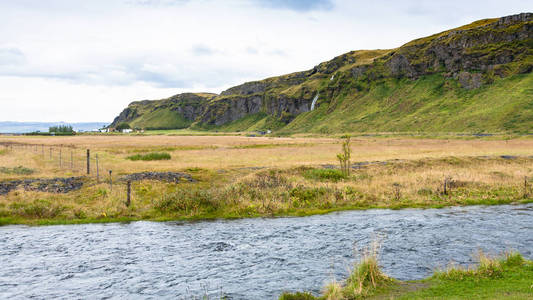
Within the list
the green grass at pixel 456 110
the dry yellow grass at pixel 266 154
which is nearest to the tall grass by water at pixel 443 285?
the dry yellow grass at pixel 266 154

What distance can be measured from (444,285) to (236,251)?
10.4 m

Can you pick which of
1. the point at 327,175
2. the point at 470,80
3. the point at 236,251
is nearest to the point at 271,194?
the point at 327,175

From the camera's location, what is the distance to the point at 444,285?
13.6 m

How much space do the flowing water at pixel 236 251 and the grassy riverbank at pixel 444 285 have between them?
49.5 inches

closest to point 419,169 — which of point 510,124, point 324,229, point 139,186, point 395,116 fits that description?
point 324,229

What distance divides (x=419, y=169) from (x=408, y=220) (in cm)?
2088

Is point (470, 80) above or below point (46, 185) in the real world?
above

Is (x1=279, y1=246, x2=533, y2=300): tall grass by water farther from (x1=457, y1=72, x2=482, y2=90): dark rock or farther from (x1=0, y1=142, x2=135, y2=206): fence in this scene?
(x1=457, y1=72, x2=482, y2=90): dark rock

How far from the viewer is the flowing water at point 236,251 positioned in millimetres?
15570

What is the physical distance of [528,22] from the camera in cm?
17588

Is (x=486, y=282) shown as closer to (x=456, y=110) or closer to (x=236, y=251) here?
(x=236, y=251)

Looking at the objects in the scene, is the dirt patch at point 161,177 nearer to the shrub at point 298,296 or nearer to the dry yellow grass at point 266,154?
the dry yellow grass at point 266,154

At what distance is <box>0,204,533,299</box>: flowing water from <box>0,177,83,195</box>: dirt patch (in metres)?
8.26

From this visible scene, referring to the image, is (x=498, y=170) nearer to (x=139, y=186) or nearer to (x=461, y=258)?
(x=461, y=258)
